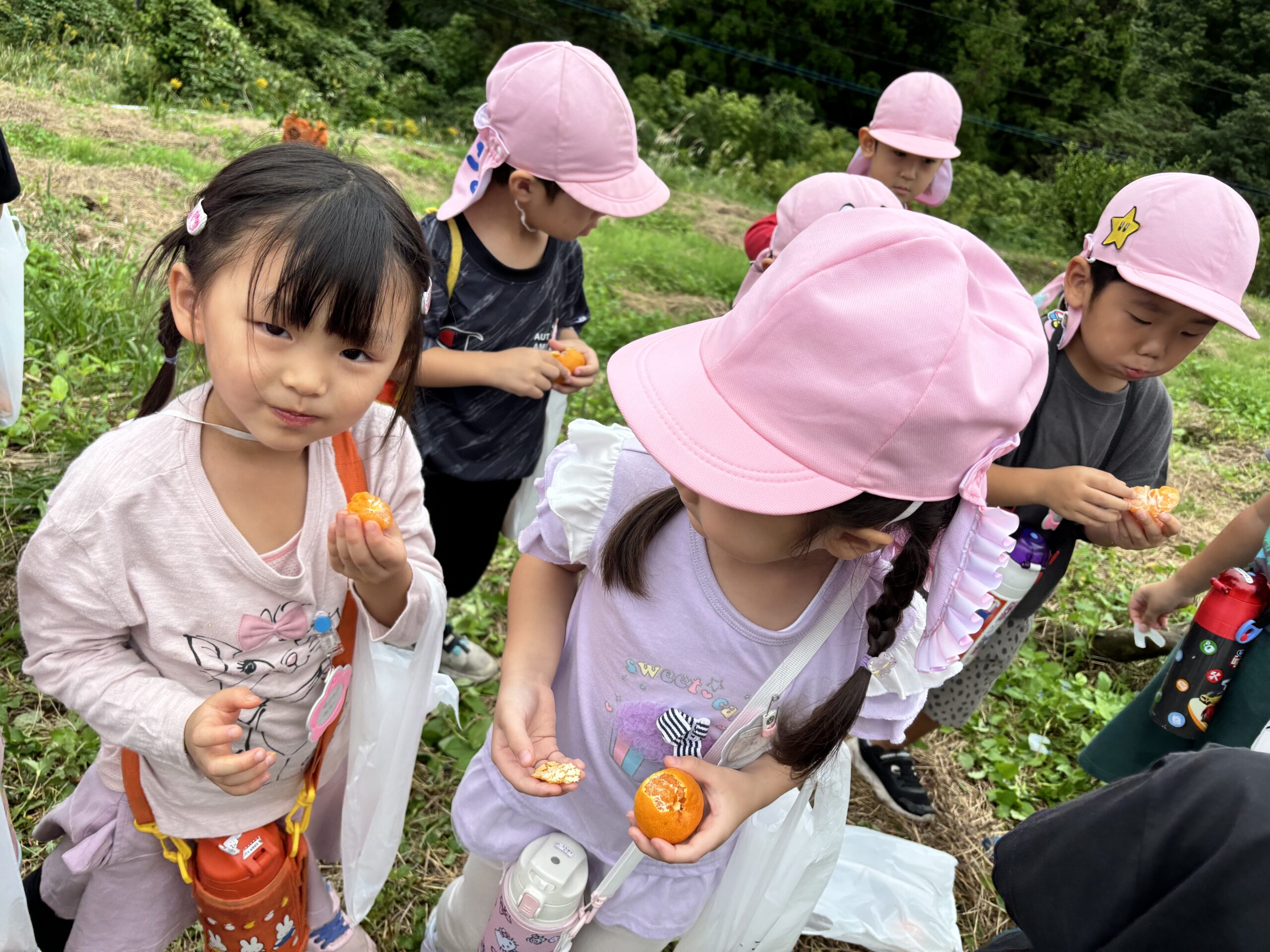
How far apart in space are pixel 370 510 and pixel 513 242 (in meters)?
1.15

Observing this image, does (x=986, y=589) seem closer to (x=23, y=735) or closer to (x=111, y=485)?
(x=111, y=485)

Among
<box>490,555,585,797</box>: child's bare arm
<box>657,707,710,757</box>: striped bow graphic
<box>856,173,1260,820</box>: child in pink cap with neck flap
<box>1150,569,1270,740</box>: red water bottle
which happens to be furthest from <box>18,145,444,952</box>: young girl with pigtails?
<box>1150,569,1270,740</box>: red water bottle

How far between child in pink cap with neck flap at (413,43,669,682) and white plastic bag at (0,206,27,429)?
0.88 metres

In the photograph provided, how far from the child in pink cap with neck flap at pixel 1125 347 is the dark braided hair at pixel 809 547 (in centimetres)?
83

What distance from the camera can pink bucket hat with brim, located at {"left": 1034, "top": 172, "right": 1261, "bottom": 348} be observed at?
195 centimetres

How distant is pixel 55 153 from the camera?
5562mm

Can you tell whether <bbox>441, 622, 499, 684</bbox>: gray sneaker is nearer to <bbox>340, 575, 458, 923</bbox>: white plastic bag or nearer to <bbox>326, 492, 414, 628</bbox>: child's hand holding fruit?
<bbox>340, 575, 458, 923</bbox>: white plastic bag

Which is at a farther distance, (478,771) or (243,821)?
(478,771)

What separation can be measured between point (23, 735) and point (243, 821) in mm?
1200

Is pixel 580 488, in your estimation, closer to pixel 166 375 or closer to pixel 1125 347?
pixel 166 375

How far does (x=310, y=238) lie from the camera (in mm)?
1226

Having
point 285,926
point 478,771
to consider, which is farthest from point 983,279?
point 285,926

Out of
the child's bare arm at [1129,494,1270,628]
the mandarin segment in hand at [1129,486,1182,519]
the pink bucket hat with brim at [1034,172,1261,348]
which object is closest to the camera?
the mandarin segment in hand at [1129,486,1182,519]

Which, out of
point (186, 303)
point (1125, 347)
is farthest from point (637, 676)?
point (1125, 347)
